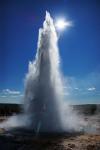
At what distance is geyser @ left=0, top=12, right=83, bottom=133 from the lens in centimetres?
2631

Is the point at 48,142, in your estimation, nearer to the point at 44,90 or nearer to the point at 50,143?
the point at 50,143

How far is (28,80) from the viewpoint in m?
30.3

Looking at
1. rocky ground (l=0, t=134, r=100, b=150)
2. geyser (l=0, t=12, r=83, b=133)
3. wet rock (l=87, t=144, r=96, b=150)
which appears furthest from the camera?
geyser (l=0, t=12, r=83, b=133)

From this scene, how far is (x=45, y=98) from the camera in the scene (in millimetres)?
28469

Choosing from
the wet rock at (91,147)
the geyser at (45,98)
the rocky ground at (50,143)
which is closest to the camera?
the wet rock at (91,147)

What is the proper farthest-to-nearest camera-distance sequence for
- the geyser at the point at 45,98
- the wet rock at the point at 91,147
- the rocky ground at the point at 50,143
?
the geyser at the point at 45,98 → the rocky ground at the point at 50,143 → the wet rock at the point at 91,147

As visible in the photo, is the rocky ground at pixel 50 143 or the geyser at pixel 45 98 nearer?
the rocky ground at pixel 50 143

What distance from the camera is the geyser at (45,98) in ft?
86.3

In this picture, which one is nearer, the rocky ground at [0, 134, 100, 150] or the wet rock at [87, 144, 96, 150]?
the wet rock at [87, 144, 96, 150]

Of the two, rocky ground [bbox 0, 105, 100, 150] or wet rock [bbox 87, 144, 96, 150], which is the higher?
rocky ground [bbox 0, 105, 100, 150]

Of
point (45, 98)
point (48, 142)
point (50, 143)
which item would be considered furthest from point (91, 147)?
point (45, 98)

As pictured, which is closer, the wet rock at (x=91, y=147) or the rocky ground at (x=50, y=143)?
the wet rock at (x=91, y=147)

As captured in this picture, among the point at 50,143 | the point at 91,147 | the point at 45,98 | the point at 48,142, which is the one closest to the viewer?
the point at 91,147

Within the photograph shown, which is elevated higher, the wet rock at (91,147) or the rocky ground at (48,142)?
the rocky ground at (48,142)
